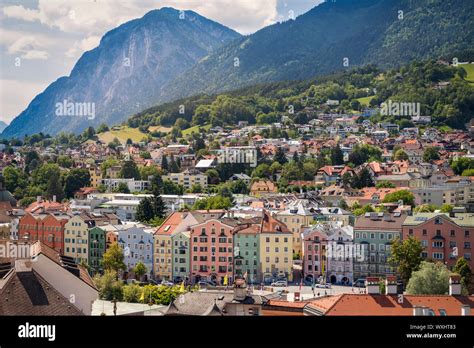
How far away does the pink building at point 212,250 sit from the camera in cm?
2573

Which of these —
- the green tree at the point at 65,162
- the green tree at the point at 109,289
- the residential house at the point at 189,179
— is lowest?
the green tree at the point at 109,289

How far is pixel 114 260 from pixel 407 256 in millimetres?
8007

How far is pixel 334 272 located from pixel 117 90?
89.3 m

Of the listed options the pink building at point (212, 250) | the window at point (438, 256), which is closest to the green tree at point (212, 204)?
the pink building at point (212, 250)

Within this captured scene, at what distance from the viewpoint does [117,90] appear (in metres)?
112

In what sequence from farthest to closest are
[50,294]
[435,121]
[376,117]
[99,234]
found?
1. [376,117]
2. [435,121]
3. [99,234]
4. [50,294]

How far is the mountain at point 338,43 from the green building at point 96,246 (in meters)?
62.1

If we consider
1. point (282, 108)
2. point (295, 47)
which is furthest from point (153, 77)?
point (282, 108)

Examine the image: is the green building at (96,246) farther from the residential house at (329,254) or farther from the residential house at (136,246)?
the residential house at (329,254)

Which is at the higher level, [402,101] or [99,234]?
[402,101]

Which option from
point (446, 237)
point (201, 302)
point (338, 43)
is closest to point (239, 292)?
point (201, 302)

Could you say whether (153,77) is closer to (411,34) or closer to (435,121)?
(411,34)

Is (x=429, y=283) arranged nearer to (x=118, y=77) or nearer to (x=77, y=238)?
(x=77, y=238)
